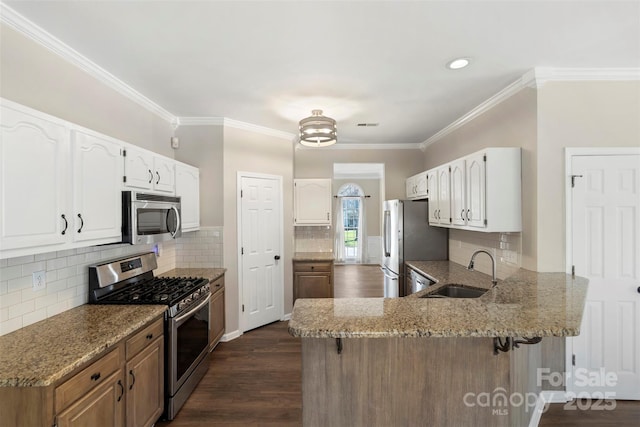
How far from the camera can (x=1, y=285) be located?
5.77ft

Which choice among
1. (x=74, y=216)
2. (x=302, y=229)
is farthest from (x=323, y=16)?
A: (x=302, y=229)

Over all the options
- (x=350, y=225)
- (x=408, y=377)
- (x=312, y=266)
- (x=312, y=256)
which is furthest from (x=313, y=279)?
(x=350, y=225)

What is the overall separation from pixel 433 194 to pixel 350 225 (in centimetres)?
570

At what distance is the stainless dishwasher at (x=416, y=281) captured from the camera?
336 cm

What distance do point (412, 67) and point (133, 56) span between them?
2.17m

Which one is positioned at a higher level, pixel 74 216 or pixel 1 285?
pixel 74 216

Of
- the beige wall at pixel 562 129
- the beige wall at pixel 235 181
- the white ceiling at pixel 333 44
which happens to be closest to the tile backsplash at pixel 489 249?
the beige wall at pixel 562 129

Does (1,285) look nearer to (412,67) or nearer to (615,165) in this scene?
(412,67)

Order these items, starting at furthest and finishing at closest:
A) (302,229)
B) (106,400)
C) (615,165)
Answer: (302,229) → (615,165) → (106,400)

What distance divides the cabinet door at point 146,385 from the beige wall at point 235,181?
5.25ft

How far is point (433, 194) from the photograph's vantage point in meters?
3.88

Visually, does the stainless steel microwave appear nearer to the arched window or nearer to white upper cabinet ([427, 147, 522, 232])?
white upper cabinet ([427, 147, 522, 232])

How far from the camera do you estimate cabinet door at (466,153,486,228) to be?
278 cm

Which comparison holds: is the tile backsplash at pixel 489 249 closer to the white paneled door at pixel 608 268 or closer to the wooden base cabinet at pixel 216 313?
the white paneled door at pixel 608 268
